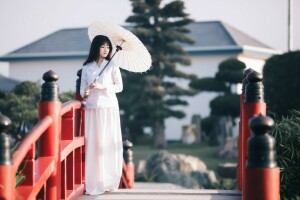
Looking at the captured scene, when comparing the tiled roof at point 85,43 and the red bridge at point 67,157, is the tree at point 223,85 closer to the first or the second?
the tiled roof at point 85,43

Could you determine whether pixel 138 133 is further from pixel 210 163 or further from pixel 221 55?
pixel 210 163

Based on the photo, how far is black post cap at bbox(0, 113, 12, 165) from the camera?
4.33 metres

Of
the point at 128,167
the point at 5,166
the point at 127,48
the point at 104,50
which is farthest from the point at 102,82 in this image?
the point at 128,167

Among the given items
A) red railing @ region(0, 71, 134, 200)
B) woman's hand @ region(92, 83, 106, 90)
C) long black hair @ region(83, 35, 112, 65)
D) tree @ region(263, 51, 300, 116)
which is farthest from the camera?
tree @ region(263, 51, 300, 116)

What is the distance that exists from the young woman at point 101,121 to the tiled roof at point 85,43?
1029 inches

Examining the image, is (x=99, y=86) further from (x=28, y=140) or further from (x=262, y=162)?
(x=262, y=162)

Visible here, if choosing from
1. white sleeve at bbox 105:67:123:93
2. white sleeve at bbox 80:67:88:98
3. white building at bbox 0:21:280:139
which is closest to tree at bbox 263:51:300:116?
white sleeve at bbox 105:67:123:93

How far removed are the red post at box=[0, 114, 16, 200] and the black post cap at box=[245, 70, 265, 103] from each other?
2.34 meters

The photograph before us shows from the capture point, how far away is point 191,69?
34.7 m

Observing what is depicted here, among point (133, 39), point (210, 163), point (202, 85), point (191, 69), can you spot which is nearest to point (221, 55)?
point (191, 69)

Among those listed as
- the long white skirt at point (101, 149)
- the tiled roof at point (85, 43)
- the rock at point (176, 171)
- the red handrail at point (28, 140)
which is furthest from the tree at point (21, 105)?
the red handrail at point (28, 140)

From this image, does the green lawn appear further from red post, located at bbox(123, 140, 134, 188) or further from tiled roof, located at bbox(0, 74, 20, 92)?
red post, located at bbox(123, 140, 134, 188)

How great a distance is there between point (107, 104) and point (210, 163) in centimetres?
1679

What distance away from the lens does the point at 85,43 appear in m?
36.5
